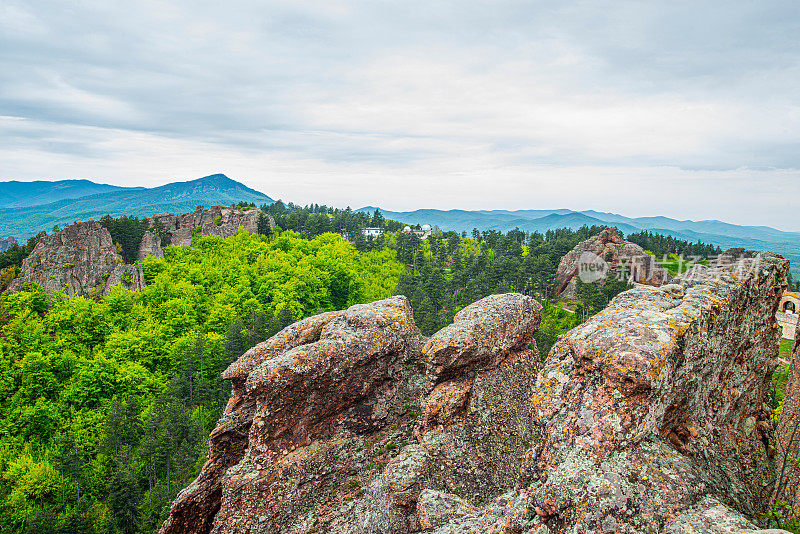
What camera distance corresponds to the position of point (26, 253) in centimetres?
7425

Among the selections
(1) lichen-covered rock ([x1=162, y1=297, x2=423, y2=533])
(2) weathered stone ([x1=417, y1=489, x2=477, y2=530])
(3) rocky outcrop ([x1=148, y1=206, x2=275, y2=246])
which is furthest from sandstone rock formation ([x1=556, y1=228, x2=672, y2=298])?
(3) rocky outcrop ([x1=148, y1=206, x2=275, y2=246])

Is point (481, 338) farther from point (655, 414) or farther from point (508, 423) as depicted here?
point (655, 414)

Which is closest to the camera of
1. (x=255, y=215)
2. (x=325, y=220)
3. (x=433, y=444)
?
(x=433, y=444)

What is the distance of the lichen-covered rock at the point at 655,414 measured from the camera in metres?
6.98

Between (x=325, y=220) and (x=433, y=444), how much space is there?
135m

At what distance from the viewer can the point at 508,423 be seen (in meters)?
14.5

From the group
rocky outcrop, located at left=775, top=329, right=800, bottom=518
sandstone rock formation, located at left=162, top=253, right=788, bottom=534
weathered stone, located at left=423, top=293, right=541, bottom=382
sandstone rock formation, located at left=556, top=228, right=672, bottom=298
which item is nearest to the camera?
sandstone rock formation, located at left=162, top=253, right=788, bottom=534

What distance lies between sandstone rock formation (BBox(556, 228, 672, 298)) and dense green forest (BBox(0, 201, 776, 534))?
3.65 metres

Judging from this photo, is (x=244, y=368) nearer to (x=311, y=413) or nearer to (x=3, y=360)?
(x=311, y=413)

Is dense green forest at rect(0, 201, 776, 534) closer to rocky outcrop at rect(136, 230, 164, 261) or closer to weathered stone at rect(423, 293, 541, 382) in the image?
rocky outcrop at rect(136, 230, 164, 261)

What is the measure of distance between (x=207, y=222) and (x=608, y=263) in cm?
9585

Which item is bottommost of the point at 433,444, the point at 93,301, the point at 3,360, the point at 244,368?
the point at 3,360

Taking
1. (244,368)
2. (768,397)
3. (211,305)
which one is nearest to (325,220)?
(211,305)

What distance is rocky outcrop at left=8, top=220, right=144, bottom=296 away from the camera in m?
68.8
